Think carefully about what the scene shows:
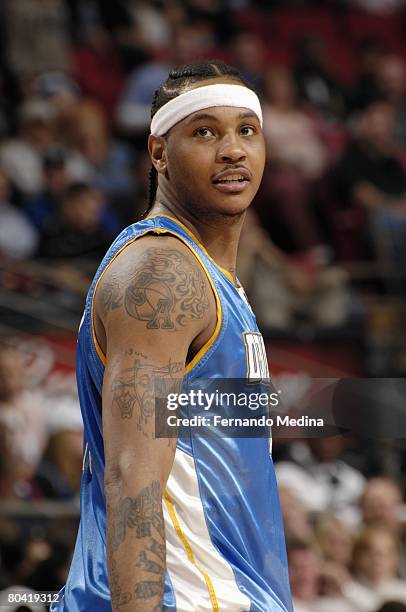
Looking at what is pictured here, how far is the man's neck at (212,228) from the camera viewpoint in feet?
8.25

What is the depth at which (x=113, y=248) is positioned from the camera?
2.36m

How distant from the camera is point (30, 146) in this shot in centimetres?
895

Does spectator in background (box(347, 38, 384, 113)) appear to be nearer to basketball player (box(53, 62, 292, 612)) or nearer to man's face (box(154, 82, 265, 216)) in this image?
basketball player (box(53, 62, 292, 612))

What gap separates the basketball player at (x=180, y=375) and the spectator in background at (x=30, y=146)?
613 cm

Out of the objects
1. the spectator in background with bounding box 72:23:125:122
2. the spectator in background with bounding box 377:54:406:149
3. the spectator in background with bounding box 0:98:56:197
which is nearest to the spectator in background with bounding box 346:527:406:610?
the spectator in background with bounding box 0:98:56:197

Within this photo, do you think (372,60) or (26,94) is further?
(372,60)

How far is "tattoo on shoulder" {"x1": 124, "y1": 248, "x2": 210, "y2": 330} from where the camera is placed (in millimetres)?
2166

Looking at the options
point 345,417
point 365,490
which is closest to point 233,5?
point 365,490

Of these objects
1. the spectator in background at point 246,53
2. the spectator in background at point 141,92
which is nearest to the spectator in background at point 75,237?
the spectator in background at point 141,92

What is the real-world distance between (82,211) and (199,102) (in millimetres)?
5733

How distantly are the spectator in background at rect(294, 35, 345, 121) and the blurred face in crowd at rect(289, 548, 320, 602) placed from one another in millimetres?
5925

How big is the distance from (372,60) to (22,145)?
3915 millimetres

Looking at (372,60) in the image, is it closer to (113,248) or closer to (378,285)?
(378,285)

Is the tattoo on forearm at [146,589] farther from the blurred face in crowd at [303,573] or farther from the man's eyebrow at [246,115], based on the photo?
the blurred face in crowd at [303,573]
